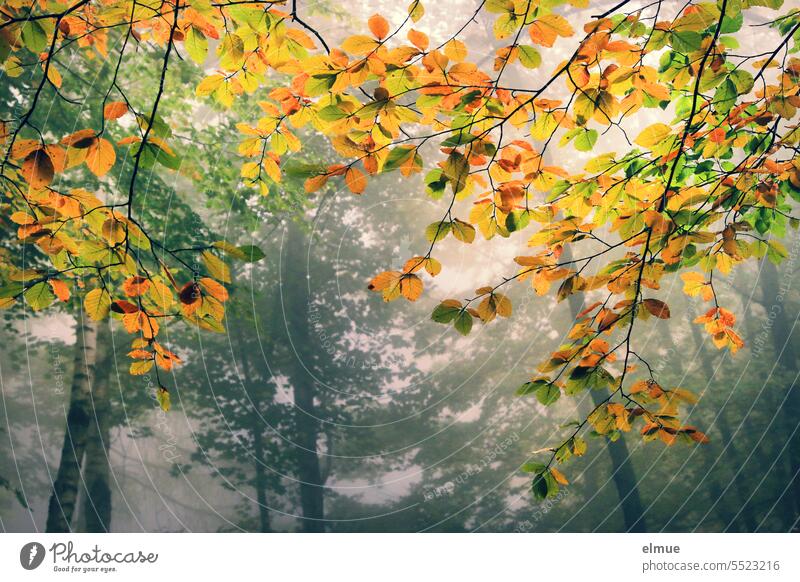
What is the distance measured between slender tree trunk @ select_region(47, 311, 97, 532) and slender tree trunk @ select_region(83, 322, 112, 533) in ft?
0.37

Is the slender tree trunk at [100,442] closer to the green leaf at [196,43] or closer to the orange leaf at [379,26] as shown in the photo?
the green leaf at [196,43]

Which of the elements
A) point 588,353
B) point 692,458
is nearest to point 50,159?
point 588,353

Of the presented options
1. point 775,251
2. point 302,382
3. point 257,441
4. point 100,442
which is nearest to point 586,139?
point 775,251

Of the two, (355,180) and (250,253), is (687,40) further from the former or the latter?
(250,253)

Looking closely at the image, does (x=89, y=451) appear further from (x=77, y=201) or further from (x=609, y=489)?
(x=609, y=489)

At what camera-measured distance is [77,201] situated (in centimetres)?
126

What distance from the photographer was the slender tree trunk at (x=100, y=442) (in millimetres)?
5660

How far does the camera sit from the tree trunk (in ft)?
25.2

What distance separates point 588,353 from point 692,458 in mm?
8517

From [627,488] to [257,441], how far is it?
578 centimetres

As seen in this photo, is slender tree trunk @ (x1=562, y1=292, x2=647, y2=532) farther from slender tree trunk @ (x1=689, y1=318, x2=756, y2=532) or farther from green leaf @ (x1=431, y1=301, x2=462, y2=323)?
green leaf @ (x1=431, y1=301, x2=462, y2=323)

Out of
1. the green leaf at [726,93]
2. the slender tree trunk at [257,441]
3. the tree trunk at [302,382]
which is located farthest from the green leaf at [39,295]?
the tree trunk at [302,382]

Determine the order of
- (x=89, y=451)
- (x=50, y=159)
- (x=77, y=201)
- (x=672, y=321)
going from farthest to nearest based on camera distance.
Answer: (x=672, y=321) < (x=89, y=451) < (x=77, y=201) < (x=50, y=159)

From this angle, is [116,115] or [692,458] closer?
[116,115]
